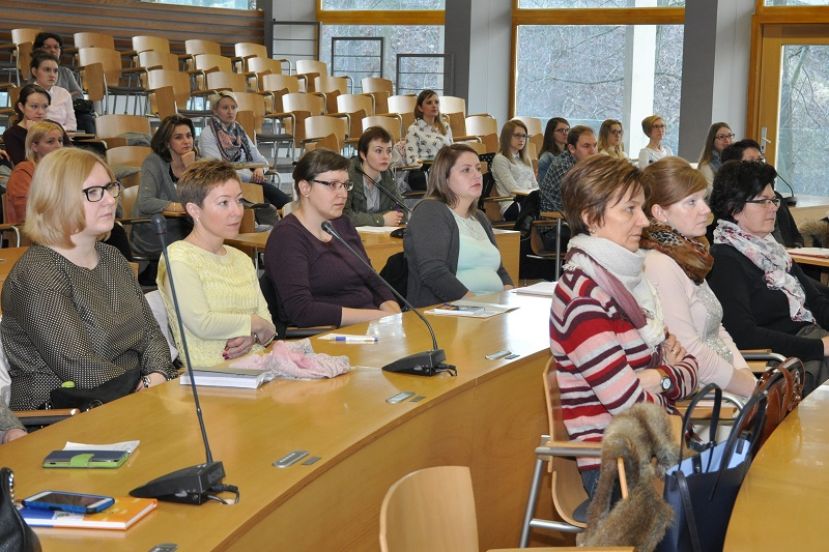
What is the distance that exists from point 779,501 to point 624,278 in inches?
33.8

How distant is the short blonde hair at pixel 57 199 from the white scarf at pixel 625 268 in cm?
131

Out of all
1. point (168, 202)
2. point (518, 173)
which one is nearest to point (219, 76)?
point (518, 173)

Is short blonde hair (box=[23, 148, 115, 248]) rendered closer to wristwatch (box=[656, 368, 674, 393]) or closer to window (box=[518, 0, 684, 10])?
wristwatch (box=[656, 368, 674, 393])

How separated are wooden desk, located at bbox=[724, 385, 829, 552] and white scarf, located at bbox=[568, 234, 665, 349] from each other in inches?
16.5

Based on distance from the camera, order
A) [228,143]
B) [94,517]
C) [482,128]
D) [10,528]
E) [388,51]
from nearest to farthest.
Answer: [10,528], [94,517], [228,143], [482,128], [388,51]

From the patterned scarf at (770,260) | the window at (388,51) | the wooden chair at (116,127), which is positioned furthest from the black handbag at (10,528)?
the window at (388,51)

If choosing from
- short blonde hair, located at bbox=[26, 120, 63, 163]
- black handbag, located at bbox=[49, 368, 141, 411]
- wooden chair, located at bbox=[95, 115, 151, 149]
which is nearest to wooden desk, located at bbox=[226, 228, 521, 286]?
short blonde hair, located at bbox=[26, 120, 63, 163]

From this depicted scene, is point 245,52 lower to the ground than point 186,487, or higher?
higher

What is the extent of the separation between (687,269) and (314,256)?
4.62 feet

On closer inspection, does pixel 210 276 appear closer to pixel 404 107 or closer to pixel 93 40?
pixel 404 107

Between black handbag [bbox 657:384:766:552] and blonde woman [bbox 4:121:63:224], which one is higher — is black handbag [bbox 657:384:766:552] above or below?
below

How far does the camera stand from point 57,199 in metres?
2.77

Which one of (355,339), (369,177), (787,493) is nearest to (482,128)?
(369,177)

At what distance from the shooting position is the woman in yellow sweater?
3219 millimetres
